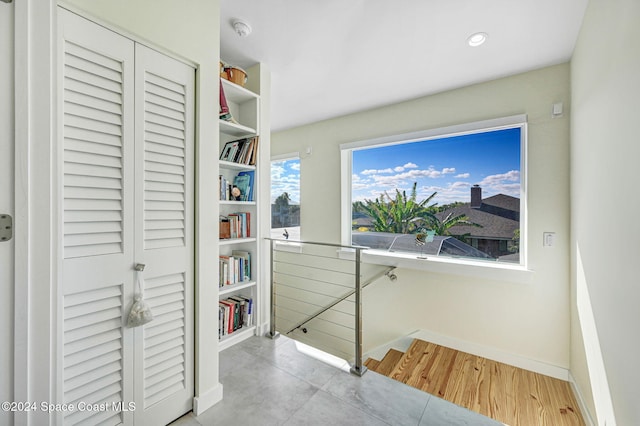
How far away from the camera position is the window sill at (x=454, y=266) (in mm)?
2299

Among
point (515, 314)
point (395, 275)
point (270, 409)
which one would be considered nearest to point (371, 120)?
point (395, 275)

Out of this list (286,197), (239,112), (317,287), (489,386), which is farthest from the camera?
(286,197)

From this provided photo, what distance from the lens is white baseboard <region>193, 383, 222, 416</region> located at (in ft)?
4.73

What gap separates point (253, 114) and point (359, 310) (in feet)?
6.13

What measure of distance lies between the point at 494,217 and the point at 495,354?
1.27 metres

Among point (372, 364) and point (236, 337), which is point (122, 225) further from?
point (372, 364)

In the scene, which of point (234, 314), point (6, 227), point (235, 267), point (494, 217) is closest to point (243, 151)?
point (235, 267)

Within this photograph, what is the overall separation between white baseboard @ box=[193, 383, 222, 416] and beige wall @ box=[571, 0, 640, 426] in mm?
1873

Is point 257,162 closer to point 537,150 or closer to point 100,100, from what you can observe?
point 100,100

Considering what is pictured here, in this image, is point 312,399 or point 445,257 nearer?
point 312,399

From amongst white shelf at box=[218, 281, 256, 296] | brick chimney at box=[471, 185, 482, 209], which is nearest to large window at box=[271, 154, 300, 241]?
white shelf at box=[218, 281, 256, 296]

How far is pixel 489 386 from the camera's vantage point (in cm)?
207

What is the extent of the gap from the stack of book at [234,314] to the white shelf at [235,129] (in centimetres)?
144

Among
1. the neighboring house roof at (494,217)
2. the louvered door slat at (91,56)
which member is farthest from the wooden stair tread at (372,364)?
the louvered door slat at (91,56)
